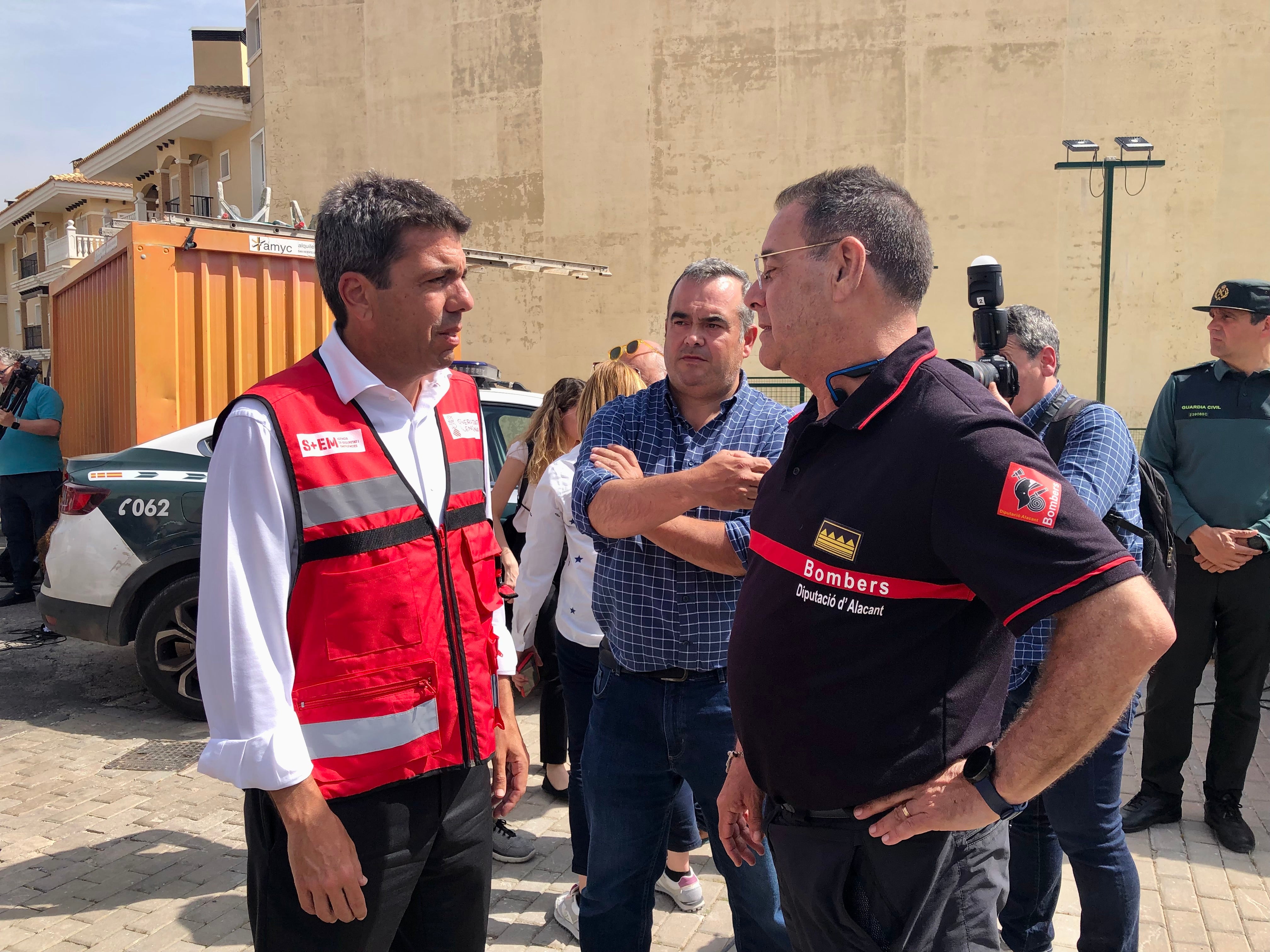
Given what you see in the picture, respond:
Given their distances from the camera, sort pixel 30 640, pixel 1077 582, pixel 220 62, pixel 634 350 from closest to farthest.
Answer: pixel 1077 582 → pixel 634 350 → pixel 30 640 → pixel 220 62

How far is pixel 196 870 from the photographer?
3.88 metres

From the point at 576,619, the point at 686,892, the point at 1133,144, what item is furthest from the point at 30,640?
the point at 1133,144

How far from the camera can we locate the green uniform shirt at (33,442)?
8.14 m

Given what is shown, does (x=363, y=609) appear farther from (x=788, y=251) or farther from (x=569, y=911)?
(x=569, y=911)

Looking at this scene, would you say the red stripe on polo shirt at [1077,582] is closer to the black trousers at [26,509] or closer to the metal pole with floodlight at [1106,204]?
the black trousers at [26,509]

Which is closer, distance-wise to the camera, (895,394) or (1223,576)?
(895,394)

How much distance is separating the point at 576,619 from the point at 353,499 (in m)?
1.94

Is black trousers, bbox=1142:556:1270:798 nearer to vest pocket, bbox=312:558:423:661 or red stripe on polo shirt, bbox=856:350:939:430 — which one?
red stripe on polo shirt, bbox=856:350:939:430

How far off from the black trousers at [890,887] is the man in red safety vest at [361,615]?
74 centimetres

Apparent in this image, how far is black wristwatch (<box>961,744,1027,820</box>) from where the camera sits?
5.16ft

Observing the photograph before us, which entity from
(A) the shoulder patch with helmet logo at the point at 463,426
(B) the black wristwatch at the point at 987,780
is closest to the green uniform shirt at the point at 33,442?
(A) the shoulder patch with helmet logo at the point at 463,426

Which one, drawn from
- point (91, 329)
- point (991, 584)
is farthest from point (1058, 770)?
point (91, 329)

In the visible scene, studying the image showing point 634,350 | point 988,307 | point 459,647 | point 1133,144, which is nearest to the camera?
point 459,647

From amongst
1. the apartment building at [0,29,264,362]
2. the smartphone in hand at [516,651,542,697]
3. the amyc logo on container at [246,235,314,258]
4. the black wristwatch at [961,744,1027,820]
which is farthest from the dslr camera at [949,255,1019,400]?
the apartment building at [0,29,264,362]
